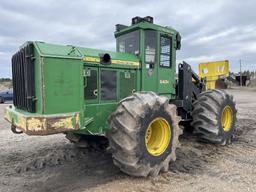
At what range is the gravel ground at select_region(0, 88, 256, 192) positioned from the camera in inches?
167

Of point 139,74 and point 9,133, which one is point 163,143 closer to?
point 139,74

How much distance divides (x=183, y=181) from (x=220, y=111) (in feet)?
9.13

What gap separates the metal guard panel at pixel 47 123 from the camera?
3855mm

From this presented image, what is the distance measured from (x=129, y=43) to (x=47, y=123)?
2.91 metres

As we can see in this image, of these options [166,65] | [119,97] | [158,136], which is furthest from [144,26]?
[158,136]

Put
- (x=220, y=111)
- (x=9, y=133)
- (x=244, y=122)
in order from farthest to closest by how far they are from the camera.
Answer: (x=244, y=122)
(x=9, y=133)
(x=220, y=111)

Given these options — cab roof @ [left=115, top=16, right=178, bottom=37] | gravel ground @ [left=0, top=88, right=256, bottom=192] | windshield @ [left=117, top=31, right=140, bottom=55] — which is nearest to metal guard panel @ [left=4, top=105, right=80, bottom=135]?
gravel ground @ [left=0, top=88, right=256, bottom=192]

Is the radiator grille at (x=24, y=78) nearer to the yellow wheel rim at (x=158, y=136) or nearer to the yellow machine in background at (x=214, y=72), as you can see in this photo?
the yellow wheel rim at (x=158, y=136)

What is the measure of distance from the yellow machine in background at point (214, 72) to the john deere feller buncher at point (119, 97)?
76.7 inches

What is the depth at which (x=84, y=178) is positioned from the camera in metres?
4.68

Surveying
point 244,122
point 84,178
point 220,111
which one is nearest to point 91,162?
point 84,178

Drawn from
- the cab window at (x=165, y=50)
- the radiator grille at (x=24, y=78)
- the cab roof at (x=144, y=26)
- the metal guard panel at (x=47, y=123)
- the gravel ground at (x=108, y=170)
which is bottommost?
the gravel ground at (x=108, y=170)

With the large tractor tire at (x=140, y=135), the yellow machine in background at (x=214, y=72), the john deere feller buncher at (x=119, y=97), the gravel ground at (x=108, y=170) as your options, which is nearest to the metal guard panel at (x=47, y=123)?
the john deere feller buncher at (x=119, y=97)

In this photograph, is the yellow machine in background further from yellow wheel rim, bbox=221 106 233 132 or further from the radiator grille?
the radiator grille
